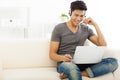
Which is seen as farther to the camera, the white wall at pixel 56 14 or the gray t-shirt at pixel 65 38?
the white wall at pixel 56 14

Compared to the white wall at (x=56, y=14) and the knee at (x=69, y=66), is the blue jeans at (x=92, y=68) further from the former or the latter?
the white wall at (x=56, y=14)

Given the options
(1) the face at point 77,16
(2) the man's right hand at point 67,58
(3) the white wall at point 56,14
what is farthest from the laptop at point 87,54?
(3) the white wall at point 56,14

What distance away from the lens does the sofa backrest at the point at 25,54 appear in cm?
218

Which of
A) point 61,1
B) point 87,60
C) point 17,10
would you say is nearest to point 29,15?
point 17,10

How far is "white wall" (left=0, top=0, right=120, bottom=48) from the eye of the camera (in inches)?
156

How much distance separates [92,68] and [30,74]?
0.51 m

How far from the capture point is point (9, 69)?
2152mm

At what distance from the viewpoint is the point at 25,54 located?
2.21 m

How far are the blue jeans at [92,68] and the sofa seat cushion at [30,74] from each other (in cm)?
10

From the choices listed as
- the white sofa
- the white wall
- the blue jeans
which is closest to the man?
the blue jeans

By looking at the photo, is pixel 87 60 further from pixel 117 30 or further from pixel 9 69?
pixel 117 30

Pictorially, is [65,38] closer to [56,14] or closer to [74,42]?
[74,42]

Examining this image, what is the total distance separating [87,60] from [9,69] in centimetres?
72

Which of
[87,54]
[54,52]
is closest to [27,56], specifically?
[54,52]
